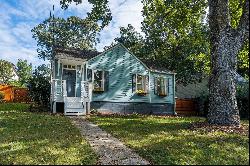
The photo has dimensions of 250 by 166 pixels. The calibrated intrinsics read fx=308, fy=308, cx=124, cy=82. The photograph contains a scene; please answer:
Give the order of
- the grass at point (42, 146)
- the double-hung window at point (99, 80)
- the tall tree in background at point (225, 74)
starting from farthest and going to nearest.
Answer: the double-hung window at point (99, 80) → the tall tree in background at point (225, 74) → the grass at point (42, 146)

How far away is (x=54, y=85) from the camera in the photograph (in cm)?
2188

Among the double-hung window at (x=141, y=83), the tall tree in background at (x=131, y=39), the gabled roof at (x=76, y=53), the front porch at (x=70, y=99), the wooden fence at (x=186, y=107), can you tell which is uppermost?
the tall tree in background at (x=131, y=39)

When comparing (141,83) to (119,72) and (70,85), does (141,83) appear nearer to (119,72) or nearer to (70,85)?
(119,72)

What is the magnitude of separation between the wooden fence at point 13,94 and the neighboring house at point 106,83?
11.5m

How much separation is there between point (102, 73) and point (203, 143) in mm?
15857

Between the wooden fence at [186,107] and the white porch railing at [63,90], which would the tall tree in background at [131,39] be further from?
the white porch railing at [63,90]

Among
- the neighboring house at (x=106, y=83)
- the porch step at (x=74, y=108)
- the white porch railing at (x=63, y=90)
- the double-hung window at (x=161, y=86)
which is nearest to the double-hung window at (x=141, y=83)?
the neighboring house at (x=106, y=83)

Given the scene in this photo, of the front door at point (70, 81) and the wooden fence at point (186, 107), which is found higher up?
the front door at point (70, 81)

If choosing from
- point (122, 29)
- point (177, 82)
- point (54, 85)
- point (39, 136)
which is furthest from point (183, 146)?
point (122, 29)

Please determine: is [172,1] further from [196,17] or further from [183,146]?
[183,146]

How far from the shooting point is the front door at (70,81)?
923 inches

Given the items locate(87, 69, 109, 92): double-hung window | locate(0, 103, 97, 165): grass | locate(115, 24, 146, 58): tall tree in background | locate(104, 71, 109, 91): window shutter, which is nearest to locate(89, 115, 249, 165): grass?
locate(0, 103, 97, 165): grass

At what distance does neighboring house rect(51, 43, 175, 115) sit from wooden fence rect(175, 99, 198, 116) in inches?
106

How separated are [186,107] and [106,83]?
33.5 feet
